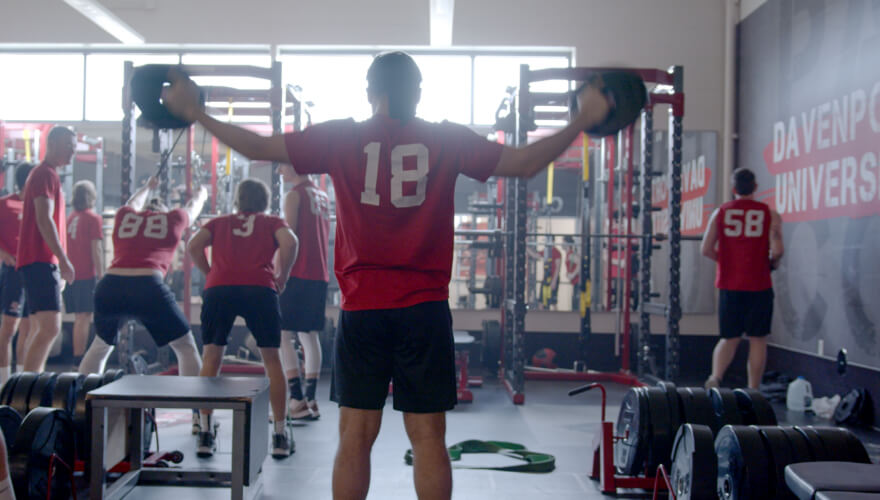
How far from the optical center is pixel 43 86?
22.4 ft

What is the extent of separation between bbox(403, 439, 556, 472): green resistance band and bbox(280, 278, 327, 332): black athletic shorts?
989mm

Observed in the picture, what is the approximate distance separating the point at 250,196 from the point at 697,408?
84.4 inches

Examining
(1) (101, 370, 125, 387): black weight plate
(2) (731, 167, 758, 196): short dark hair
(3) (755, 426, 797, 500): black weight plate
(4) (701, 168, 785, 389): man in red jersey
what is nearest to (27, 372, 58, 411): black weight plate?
(1) (101, 370, 125, 387): black weight plate

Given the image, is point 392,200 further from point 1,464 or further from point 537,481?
point 537,481

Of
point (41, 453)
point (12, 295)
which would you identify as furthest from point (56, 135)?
point (41, 453)

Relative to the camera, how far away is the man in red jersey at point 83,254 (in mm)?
4820

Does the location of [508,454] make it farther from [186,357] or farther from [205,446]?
[186,357]

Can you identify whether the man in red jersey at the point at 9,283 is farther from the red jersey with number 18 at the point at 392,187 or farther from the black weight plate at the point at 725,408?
the black weight plate at the point at 725,408

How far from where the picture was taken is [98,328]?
3166 millimetres

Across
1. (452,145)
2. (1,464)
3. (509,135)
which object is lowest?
(1,464)

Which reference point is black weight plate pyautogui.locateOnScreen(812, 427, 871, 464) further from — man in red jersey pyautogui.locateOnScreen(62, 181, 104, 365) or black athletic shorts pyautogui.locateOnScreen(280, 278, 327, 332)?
man in red jersey pyautogui.locateOnScreen(62, 181, 104, 365)

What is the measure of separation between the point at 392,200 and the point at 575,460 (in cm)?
210

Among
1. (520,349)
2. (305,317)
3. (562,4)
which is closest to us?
(305,317)

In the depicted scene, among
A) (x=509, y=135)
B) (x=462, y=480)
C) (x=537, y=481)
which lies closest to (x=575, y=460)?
(x=537, y=481)
